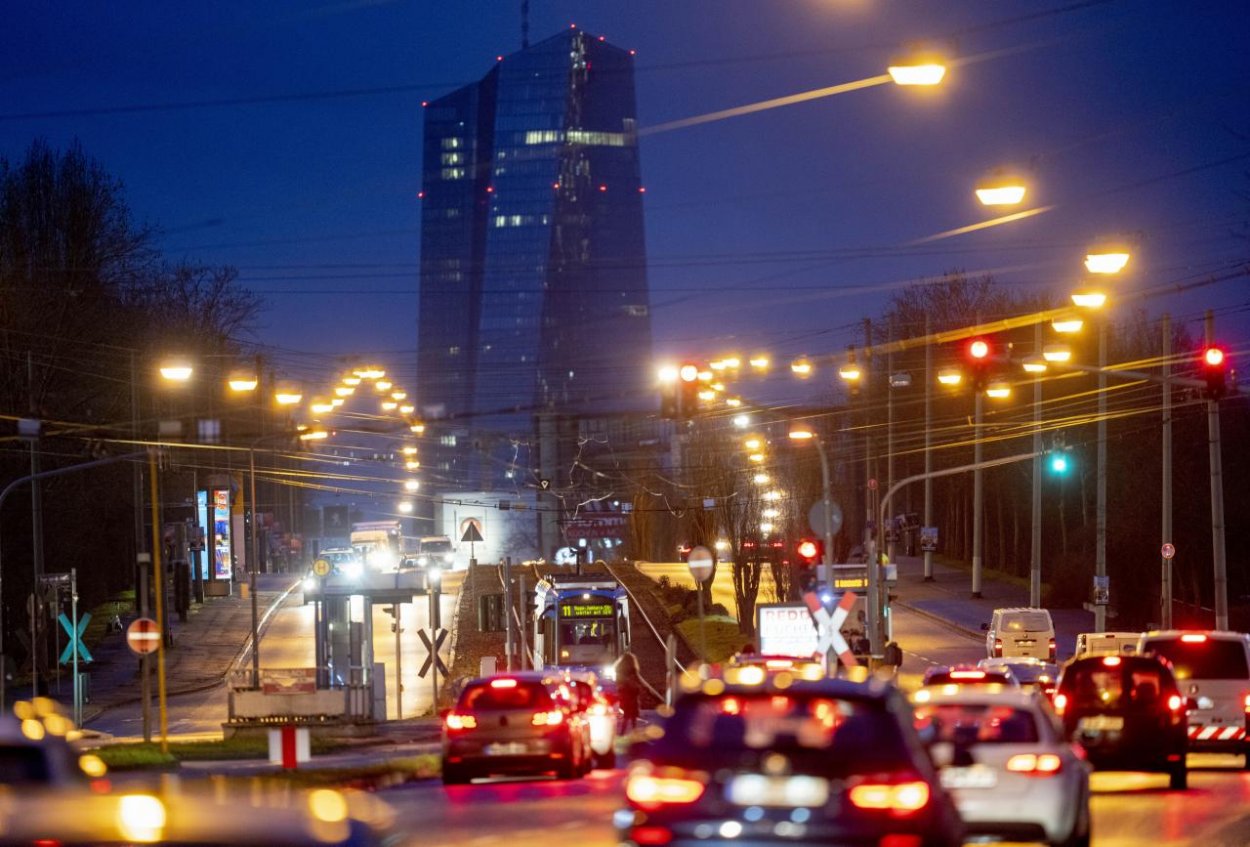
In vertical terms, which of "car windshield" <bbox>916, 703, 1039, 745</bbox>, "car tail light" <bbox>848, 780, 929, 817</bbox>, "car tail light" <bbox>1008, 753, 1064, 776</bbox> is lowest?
"car tail light" <bbox>1008, 753, 1064, 776</bbox>

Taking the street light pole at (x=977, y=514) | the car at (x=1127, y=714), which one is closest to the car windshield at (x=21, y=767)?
the car at (x=1127, y=714)

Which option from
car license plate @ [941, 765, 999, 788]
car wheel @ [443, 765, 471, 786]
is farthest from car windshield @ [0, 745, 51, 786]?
car wheel @ [443, 765, 471, 786]

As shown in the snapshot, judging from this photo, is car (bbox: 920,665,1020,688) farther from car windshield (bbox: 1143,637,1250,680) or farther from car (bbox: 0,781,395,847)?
car (bbox: 0,781,395,847)

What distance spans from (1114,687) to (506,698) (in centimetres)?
816

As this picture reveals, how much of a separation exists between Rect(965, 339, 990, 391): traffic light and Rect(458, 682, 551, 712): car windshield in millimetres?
9251

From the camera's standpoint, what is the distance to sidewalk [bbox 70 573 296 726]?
6200 cm

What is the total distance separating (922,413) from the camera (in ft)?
314

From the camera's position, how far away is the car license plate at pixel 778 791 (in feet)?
32.0

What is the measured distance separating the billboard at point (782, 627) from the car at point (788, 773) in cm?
3981

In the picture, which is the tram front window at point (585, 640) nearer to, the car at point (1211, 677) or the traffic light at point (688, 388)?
the traffic light at point (688, 388)

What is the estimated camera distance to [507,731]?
2512 centimetres

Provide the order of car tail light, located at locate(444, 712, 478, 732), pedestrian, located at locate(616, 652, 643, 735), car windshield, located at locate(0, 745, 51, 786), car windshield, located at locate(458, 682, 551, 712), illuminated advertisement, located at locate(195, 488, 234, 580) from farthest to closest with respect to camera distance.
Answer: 1. illuminated advertisement, located at locate(195, 488, 234, 580)
2. pedestrian, located at locate(616, 652, 643, 735)
3. car windshield, located at locate(458, 682, 551, 712)
4. car tail light, located at locate(444, 712, 478, 732)
5. car windshield, located at locate(0, 745, 51, 786)

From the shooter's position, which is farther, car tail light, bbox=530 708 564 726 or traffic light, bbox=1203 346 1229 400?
traffic light, bbox=1203 346 1229 400

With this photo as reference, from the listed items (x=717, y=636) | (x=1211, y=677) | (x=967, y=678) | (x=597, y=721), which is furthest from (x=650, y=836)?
(x=717, y=636)
